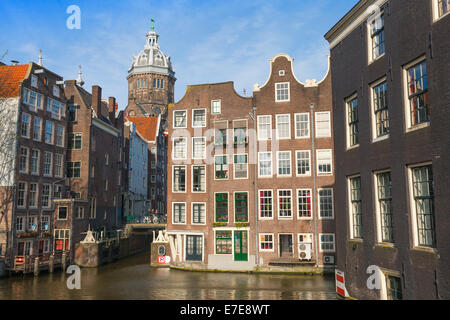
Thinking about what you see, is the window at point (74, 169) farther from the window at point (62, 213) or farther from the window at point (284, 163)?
the window at point (284, 163)

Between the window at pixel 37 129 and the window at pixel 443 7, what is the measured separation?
3724 centimetres

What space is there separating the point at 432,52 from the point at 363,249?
7762mm

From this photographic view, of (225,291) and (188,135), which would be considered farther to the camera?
(188,135)

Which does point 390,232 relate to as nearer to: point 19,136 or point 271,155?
point 271,155

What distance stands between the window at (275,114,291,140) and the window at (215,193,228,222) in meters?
7.32

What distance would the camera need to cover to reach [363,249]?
1523cm

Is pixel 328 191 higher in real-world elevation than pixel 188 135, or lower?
lower

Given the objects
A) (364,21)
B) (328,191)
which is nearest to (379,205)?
(364,21)

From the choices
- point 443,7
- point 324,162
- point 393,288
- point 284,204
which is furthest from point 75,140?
point 443,7

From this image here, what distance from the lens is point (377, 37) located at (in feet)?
49.0

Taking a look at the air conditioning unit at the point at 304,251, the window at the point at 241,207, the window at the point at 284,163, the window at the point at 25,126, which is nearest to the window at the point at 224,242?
the window at the point at 241,207

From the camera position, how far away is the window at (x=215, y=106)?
119 ft

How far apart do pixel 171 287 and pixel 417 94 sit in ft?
72.6

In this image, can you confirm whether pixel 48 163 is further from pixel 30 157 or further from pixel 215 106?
pixel 215 106
